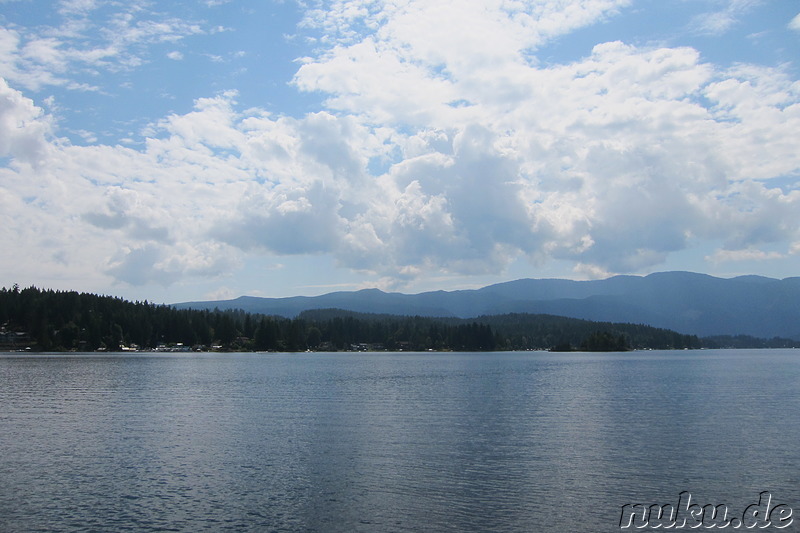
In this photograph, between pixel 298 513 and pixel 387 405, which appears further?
pixel 387 405

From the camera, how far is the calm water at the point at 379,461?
89.0 feet

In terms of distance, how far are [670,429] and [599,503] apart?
921 inches

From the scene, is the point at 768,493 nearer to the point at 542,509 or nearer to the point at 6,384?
the point at 542,509

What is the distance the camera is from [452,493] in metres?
30.2

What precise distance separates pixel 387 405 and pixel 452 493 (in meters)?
35.7

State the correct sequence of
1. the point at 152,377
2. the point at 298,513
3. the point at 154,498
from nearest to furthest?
the point at 298,513 → the point at 154,498 → the point at 152,377

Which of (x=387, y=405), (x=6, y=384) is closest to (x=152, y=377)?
(x=6, y=384)

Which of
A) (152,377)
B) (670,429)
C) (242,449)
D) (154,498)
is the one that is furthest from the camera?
(152,377)

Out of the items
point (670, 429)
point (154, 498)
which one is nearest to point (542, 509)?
point (154, 498)

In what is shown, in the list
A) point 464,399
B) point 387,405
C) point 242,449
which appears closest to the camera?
point 242,449

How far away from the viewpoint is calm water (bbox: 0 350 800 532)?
89.0 ft

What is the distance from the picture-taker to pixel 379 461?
37125 mm

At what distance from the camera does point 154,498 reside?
2947cm

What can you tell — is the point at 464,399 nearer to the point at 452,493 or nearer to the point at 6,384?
the point at 452,493
